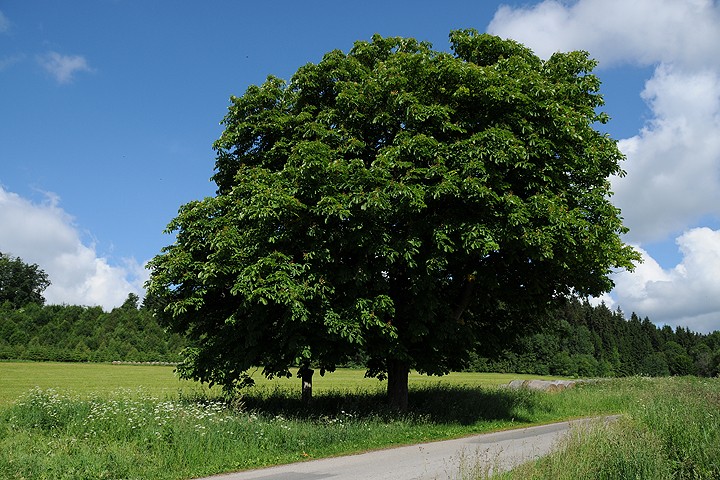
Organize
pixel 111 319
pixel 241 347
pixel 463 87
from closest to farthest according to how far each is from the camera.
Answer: pixel 463 87, pixel 241 347, pixel 111 319

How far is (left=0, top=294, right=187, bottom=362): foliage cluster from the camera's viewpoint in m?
76.6

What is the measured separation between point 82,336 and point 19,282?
67386 millimetres

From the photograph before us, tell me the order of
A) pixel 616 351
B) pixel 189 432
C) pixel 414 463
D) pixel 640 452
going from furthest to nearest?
pixel 616 351, pixel 189 432, pixel 414 463, pixel 640 452

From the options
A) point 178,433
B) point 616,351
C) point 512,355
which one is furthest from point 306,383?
point 616,351

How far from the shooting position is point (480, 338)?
19.4 m

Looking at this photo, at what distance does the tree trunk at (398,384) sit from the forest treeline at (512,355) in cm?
3176

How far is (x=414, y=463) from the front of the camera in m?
11.2

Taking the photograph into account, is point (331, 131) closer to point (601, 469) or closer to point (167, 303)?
point (167, 303)

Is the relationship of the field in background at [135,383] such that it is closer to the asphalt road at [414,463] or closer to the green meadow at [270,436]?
the green meadow at [270,436]

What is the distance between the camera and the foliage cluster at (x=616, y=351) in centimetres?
10038

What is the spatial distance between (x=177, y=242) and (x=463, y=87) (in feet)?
33.1

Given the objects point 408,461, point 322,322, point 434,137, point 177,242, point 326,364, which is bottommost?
point 408,461

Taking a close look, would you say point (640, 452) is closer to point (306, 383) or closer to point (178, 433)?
point (178, 433)

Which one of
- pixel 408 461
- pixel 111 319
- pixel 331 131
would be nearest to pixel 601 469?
pixel 408 461
